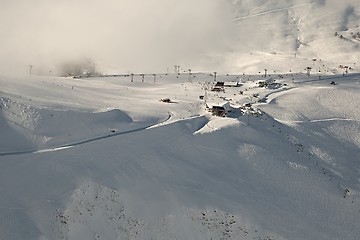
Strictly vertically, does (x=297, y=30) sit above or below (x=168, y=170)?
above

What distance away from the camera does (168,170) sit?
127ft

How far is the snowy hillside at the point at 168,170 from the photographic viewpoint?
106ft

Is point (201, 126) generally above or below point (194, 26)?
below

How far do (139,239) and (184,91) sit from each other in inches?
1832

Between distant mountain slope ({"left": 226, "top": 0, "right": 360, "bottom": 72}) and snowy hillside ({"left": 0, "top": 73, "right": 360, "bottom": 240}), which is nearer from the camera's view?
snowy hillside ({"left": 0, "top": 73, "right": 360, "bottom": 240})

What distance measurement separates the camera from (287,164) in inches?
1738

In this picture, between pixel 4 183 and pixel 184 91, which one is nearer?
pixel 4 183

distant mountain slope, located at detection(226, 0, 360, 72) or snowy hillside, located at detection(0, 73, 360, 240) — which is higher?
distant mountain slope, located at detection(226, 0, 360, 72)

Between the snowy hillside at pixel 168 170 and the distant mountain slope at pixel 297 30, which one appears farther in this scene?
the distant mountain slope at pixel 297 30

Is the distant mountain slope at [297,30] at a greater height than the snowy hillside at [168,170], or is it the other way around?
the distant mountain slope at [297,30]

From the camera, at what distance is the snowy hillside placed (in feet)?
106

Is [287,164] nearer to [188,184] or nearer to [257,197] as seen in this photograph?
[257,197]

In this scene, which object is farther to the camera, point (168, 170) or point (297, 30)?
point (297, 30)

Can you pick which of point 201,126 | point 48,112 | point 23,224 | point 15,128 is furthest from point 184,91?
point 23,224
